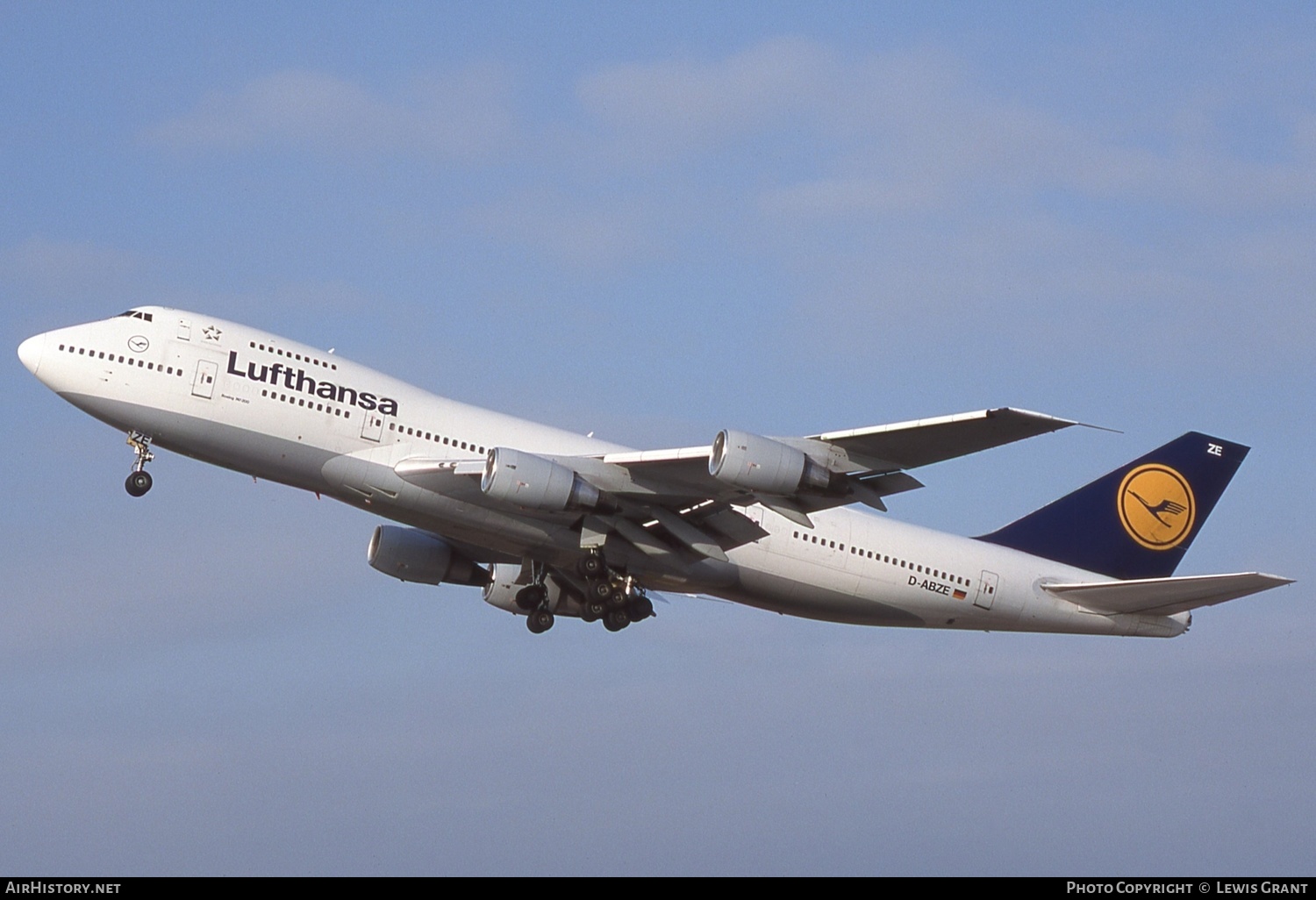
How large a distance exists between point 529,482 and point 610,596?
15.8ft

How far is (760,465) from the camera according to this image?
1321 inches

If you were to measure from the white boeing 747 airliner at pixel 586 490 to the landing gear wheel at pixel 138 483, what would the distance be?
0.04 meters

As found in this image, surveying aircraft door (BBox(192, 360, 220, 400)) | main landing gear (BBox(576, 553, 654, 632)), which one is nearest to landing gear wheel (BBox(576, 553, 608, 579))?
main landing gear (BBox(576, 553, 654, 632))

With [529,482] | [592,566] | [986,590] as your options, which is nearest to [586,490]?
[529,482]

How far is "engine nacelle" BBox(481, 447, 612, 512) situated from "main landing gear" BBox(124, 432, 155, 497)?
7837mm

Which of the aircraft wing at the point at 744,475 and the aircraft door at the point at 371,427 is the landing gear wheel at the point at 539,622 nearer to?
the aircraft wing at the point at 744,475

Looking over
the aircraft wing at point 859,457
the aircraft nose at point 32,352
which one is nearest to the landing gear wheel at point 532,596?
the aircraft wing at point 859,457

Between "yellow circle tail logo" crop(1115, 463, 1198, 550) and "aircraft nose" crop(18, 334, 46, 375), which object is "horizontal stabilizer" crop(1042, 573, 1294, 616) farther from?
"aircraft nose" crop(18, 334, 46, 375)

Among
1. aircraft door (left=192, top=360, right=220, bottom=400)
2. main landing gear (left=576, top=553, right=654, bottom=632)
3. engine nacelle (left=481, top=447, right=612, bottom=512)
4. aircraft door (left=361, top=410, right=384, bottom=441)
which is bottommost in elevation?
main landing gear (left=576, top=553, right=654, bottom=632)

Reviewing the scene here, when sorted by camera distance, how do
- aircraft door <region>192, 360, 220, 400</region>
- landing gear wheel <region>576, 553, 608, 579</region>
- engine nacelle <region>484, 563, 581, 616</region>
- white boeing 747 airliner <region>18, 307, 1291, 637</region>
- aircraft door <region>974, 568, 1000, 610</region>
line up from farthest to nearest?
1. engine nacelle <region>484, 563, 581, 616</region>
2. aircraft door <region>974, 568, 1000, 610</region>
3. landing gear wheel <region>576, 553, 608, 579</region>
4. aircraft door <region>192, 360, 220, 400</region>
5. white boeing 747 airliner <region>18, 307, 1291, 637</region>

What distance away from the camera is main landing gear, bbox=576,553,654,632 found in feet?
124

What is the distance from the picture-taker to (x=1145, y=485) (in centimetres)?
4441

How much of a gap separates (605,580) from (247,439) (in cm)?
876
